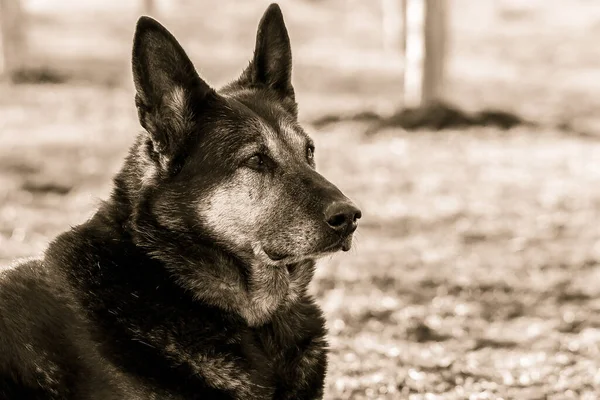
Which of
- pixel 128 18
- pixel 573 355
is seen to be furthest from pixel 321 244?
pixel 128 18

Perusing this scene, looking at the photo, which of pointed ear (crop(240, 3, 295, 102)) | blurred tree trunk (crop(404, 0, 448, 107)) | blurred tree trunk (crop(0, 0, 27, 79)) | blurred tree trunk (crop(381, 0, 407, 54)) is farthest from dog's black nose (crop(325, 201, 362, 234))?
blurred tree trunk (crop(381, 0, 407, 54))

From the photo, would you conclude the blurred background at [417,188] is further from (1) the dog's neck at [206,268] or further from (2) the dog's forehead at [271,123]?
(2) the dog's forehead at [271,123]

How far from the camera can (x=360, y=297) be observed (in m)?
9.05

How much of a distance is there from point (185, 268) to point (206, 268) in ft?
0.40

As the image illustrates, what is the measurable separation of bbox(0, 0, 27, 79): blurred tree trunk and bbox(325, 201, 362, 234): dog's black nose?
62.4 feet

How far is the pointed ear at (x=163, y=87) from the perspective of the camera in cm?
477

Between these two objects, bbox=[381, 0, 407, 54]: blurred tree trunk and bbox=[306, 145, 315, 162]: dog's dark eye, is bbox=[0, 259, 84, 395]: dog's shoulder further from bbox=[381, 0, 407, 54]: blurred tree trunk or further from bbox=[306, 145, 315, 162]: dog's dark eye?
bbox=[381, 0, 407, 54]: blurred tree trunk

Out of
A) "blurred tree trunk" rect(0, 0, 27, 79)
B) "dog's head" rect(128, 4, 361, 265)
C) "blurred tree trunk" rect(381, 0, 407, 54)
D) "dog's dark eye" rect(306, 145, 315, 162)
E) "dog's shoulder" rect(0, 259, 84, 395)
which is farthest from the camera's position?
"blurred tree trunk" rect(381, 0, 407, 54)

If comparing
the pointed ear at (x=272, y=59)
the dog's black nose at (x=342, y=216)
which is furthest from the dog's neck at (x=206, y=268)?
the pointed ear at (x=272, y=59)

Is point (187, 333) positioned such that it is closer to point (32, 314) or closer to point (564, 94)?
point (32, 314)

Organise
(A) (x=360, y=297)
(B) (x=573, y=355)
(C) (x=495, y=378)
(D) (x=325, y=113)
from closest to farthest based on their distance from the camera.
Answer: (C) (x=495, y=378) → (B) (x=573, y=355) → (A) (x=360, y=297) → (D) (x=325, y=113)

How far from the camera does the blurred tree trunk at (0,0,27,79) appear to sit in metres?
22.2

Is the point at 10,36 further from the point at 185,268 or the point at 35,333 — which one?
the point at 35,333

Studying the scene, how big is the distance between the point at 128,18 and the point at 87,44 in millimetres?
6016
